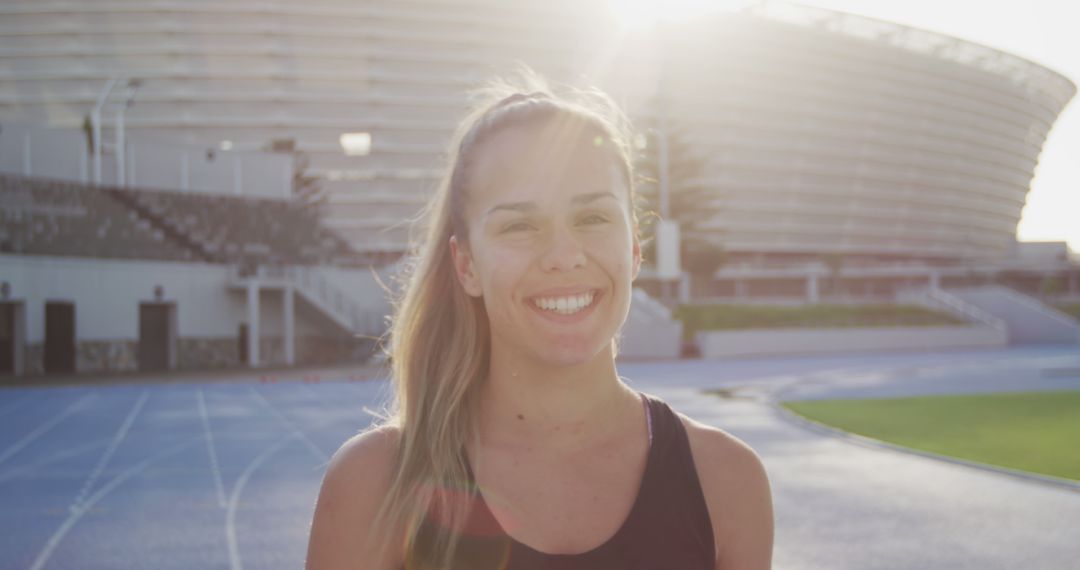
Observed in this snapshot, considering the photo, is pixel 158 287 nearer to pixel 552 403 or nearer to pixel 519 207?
pixel 552 403

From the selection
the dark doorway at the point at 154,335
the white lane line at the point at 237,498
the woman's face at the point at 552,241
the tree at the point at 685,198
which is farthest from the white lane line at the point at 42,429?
the tree at the point at 685,198

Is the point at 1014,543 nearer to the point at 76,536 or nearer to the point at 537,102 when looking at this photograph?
the point at 537,102

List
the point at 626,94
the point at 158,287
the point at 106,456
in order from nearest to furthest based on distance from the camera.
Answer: the point at 106,456 < the point at 158,287 < the point at 626,94

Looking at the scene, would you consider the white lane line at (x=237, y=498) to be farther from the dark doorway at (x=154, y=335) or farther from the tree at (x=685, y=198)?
the tree at (x=685, y=198)

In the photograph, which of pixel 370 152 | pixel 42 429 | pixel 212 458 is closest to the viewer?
pixel 212 458

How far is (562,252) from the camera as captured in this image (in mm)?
2123

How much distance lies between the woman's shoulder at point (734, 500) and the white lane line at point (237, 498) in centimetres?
567

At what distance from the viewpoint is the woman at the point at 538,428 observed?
211 cm

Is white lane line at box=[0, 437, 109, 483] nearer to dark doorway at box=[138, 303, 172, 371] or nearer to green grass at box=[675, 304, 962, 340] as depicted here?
dark doorway at box=[138, 303, 172, 371]

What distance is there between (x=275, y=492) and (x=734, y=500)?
8695 millimetres

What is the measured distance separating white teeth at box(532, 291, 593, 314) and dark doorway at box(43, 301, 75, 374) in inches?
1353

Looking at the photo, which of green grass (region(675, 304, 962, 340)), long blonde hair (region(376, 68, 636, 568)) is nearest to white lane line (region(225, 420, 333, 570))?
long blonde hair (region(376, 68, 636, 568))

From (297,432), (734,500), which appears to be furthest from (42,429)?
(734,500)

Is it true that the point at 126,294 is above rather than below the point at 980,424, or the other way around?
above
